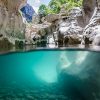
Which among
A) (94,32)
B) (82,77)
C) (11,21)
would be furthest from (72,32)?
(82,77)

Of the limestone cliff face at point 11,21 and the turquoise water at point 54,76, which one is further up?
the limestone cliff face at point 11,21

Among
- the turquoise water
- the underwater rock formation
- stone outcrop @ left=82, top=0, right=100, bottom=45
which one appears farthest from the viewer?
stone outcrop @ left=82, top=0, right=100, bottom=45

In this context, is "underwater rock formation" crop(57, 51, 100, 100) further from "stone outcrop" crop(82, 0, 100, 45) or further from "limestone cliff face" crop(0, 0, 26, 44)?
"limestone cliff face" crop(0, 0, 26, 44)

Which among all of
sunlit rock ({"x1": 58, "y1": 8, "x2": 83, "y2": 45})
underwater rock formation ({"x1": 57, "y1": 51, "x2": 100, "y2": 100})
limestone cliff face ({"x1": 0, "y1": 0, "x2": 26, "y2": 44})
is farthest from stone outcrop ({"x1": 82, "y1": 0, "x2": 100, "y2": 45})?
limestone cliff face ({"x1": 0, "y1": 0, "x2": 26, "y2": 44})

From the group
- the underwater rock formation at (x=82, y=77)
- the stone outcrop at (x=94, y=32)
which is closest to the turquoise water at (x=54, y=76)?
the underwater rock formation at (x=82, y=77)

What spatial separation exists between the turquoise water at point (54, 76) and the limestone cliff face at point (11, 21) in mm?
3980

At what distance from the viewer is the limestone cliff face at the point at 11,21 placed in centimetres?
1828

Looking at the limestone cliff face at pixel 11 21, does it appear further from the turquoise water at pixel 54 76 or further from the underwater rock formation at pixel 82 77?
the underwater rock formation at pixel 82 77

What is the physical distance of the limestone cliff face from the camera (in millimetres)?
18284

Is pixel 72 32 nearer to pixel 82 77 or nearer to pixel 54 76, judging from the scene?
pixel 54 76

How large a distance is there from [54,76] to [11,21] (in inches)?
458

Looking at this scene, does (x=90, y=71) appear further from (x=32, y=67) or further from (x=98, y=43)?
(x=32, y=67)

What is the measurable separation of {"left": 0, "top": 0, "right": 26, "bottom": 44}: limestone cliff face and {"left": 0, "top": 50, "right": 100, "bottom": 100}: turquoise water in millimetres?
3980

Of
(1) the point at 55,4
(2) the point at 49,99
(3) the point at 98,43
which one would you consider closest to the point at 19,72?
(3) the point at 98,43
